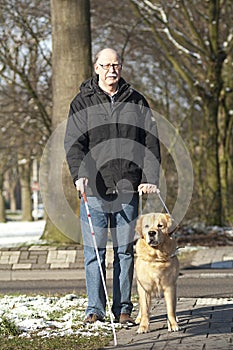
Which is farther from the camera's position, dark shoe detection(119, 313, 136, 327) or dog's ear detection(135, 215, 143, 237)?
dark shoe detection(119, 313, 136, 327)

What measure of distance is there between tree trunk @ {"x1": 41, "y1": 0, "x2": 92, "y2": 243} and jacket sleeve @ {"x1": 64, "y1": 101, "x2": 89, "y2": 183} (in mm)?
7504

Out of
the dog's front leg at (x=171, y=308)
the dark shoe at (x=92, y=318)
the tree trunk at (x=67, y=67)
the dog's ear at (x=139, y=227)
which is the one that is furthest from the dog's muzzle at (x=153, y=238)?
the tree trunk at (x=67, y=67)

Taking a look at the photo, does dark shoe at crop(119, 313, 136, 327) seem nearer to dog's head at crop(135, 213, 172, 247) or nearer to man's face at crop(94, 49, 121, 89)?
dog's head at crop(135, 213, 172, 247)

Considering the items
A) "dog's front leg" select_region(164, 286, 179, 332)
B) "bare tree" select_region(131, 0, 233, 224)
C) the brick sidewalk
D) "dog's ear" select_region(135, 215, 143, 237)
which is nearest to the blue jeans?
the brick sidewalk

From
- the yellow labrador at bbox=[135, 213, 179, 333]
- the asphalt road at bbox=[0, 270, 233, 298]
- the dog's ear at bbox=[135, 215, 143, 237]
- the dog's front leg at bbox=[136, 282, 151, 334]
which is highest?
the dog's ear at bbox=[135, 215, 143, 237]

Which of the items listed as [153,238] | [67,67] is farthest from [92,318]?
[67,67]

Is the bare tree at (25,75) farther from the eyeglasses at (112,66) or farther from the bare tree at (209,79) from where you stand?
the eyeglasses at (112,66)

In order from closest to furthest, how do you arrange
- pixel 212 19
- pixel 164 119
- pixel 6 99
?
pixel 212 19 → pixel 164 119 → pixel 6 99

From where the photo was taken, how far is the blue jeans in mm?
7637

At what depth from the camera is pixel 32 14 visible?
26016 millimetres

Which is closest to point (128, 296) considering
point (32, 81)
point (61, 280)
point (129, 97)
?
point (129, 97)

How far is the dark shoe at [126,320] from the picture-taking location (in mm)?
7539

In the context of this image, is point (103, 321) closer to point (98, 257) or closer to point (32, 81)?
point (98, 257)

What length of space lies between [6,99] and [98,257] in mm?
26081
